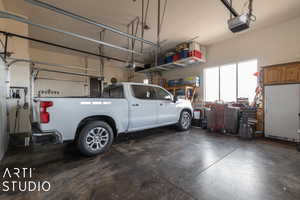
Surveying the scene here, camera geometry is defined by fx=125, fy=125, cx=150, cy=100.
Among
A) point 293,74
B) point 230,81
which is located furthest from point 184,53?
point 293,74

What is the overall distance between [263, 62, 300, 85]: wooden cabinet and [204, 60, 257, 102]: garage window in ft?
2.88

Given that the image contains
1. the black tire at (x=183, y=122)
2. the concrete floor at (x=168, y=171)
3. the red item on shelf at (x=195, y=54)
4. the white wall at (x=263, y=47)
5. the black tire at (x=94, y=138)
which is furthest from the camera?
the red item on shelf at (x=195, y=54)

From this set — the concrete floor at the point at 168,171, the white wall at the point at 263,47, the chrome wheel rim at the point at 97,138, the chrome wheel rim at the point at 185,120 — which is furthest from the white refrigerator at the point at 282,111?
the chrome wheel rim at the point at 97,138

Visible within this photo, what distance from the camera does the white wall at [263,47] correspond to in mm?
3885

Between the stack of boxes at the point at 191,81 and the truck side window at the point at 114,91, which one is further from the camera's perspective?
the stack of boxes at the point at 191,81

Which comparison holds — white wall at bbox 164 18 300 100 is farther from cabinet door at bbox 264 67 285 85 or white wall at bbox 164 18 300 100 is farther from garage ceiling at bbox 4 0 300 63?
cabinet door at bbox 264 67 285 85

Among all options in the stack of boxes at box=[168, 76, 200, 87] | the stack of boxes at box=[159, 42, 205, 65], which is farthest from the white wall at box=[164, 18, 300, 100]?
the stack of boxes at box=[168, 76, 200, 87]

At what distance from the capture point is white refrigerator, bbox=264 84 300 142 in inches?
134

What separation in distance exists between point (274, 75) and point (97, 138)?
17.0 feet

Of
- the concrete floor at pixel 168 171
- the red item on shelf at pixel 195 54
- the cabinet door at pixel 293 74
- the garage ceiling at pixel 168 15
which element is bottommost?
the concrete floor at pixel 168 171

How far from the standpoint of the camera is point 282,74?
11.8 feet

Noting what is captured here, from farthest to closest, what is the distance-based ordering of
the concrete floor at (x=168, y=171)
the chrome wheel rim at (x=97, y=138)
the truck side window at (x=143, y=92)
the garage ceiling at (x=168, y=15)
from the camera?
the truck side window at (x=143, y=92) → the garage ceiling at (x=168, y=15) → the chrome wheel rim at (x=97, y=138) → the concrete floor at (x=168, y=171)

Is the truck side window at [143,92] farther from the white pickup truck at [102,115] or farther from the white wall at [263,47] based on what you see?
the white wall at [263,47]

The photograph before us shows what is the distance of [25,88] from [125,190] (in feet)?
13.4
